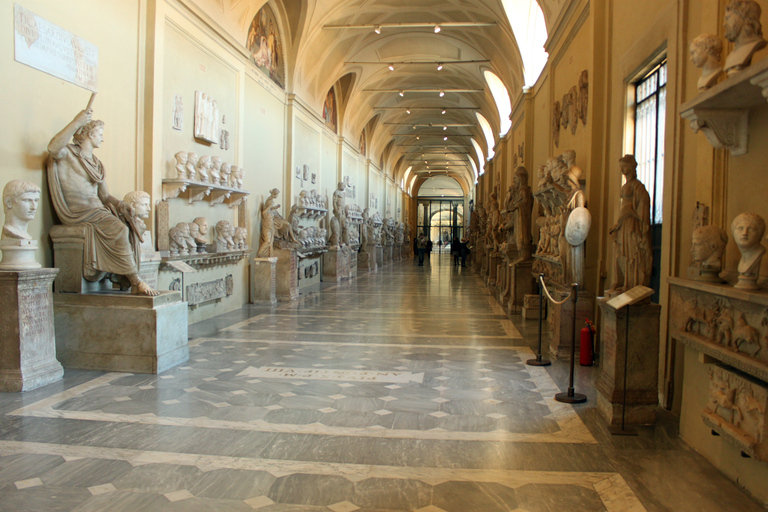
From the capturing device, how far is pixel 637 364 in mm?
4785

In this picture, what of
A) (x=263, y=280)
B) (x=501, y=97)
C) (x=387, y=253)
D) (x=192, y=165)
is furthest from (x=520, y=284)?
(x=387, y=253)

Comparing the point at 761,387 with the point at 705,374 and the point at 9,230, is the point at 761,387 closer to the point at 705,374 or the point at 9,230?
the point at 705,374

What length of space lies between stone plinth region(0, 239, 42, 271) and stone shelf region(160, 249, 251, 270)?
2.98 metres

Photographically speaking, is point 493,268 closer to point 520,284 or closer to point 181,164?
point 520,284

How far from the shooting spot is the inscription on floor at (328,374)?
6426 millimetres

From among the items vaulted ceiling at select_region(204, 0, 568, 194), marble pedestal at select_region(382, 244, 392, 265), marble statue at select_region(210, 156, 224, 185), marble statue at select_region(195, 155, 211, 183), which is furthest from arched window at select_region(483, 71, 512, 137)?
marble statue at select_region(195, 155, 211, 183)

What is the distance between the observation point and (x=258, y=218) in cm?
1383

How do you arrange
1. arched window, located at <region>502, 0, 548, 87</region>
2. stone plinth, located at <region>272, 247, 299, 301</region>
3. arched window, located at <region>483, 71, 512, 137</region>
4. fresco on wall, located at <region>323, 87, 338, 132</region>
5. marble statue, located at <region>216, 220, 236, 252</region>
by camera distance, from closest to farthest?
marble statue, located at <region>216, 220, 236, 252</region>, stone plinth, located at <region>272, 247, 299, 301</region>, arched window, located at <region>502, 0, 548, 87</region>, fresco on wall, located at <region>323, 87, 338, 132</region>, arched window, located at <region>483, 71, 512, 137</region>

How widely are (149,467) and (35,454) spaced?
1.00 metres

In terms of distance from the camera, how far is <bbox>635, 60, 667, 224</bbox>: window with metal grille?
6.29 metres

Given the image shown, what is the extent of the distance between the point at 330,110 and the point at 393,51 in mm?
3541

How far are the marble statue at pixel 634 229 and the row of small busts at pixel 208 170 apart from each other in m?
7.42

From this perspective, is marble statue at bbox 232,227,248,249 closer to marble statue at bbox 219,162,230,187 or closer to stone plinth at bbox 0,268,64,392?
marble statue at bbox 219,162,230,187

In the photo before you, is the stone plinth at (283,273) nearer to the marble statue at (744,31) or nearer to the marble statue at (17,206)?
the marble statue at (17,206)
